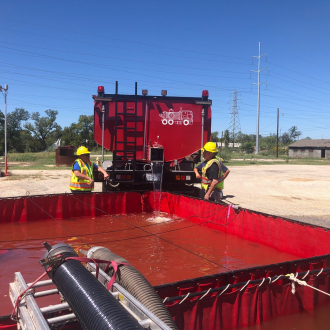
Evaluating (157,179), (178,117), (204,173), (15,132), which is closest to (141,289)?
(204,173)

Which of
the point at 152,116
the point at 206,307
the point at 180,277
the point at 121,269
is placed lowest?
the point at 180,277

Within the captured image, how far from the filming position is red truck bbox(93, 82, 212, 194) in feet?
29.2

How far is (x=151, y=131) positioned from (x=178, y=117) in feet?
2.73

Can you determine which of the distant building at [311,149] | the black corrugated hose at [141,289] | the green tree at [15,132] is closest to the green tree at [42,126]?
the green tree at [15,132]

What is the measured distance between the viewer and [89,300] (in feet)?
6.31

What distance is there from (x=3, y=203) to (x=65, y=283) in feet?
19.4

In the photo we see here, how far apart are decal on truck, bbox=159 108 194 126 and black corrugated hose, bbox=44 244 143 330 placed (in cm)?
711

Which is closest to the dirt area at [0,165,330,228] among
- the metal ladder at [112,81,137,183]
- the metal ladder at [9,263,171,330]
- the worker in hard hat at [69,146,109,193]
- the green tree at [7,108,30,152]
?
the metal ladder at [112,81,137,183]

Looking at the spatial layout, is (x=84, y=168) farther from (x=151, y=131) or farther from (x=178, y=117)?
(x=178, y=117)

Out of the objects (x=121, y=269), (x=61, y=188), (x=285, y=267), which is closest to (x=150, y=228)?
(x=285, y=267)

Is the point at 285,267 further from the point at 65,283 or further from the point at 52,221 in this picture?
the point at 52,221

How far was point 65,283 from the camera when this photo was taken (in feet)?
7.13

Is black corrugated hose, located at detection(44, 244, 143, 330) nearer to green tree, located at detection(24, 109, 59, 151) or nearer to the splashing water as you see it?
the splashing water

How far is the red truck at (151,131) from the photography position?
891 centimetres
